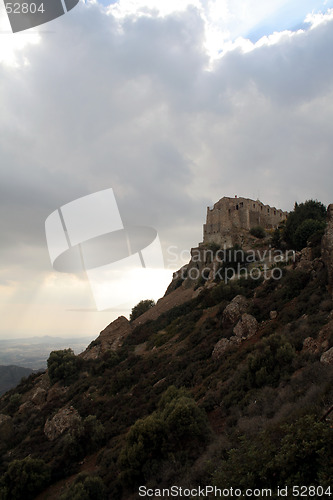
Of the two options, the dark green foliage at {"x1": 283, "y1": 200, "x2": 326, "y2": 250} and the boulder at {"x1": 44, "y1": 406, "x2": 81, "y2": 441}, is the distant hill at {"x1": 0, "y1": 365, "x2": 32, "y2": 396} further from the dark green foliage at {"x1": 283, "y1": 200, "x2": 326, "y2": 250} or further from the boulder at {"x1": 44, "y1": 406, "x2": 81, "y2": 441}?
the dark green foliage at {"x1": 283, "y1": 200, "x2": 326, "y2": 250}

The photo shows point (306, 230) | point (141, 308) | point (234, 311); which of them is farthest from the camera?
point (141, 308)

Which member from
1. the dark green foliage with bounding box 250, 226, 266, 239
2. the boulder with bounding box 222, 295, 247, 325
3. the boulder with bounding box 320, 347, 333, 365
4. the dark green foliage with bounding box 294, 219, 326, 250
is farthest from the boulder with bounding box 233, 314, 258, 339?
the dark green foliage with bounding box 250, 226, 266, 239

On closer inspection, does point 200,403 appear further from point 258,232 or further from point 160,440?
point 258,232

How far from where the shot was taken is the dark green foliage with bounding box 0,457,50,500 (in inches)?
556

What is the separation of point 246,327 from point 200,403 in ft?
26.1

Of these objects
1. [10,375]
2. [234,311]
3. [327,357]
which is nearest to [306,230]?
[234,311]

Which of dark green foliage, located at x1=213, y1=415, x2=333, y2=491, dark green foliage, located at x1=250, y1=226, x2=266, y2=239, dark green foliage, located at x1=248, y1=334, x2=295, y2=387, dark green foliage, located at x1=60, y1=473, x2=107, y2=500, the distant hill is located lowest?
the distant hill

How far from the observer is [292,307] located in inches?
797

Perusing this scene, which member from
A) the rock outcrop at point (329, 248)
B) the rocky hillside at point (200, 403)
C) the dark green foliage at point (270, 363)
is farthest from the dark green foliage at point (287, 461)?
the rock outcrop at point (329, 248)

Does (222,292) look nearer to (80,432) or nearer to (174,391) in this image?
(174,391)

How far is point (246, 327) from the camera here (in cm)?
2078

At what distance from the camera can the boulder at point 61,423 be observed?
19.4 m

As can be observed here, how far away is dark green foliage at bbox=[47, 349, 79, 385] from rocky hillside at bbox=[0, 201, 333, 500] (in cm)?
16

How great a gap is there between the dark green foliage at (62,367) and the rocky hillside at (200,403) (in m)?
0.16
